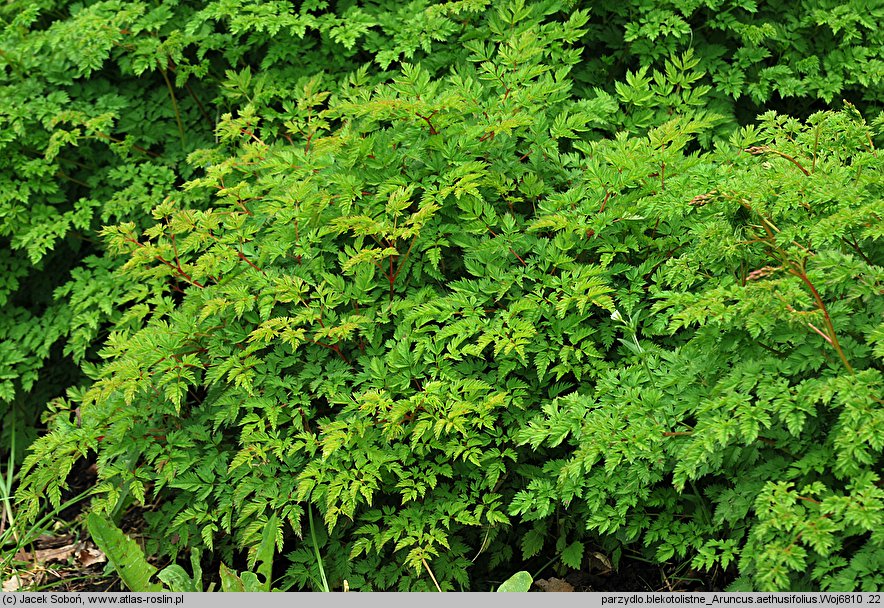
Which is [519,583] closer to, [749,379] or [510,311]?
[510,311]

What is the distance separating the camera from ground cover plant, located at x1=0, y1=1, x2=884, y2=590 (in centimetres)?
269

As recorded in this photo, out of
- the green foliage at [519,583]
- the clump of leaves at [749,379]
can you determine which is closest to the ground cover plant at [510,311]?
the clump of leaves at [749,379]

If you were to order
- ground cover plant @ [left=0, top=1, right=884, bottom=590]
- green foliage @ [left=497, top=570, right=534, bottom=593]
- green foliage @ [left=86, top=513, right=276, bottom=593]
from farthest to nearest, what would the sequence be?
green foliage @ [left=86, top=513, right=276, bottom=593], green foliage @ [left=497, top=570, right=534, bottom=593], ground cover plant @ [left=0, top=1, right=884, bottom=590]

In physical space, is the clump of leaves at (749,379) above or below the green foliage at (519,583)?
above

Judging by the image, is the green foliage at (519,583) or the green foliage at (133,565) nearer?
the green foliage at (519,583)

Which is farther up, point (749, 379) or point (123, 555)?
point (749, 379)

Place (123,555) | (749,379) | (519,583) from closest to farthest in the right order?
(749,379) → (519,583) → (123,555)

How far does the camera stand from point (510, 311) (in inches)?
127

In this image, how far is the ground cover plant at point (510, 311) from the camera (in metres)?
2.69

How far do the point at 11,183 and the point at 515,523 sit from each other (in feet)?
10.7

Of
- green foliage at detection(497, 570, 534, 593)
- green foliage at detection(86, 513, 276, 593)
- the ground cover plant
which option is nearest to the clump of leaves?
the ground cover plant

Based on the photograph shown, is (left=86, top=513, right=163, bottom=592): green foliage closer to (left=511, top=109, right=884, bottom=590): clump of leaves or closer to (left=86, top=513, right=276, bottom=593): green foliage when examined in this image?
(left=86, top=513, right=276, bottom=593): green foliage

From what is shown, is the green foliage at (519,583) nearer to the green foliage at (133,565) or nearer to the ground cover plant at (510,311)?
the ground cover plant at (510,311)

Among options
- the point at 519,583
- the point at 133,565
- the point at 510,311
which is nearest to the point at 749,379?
the point at 510,311
